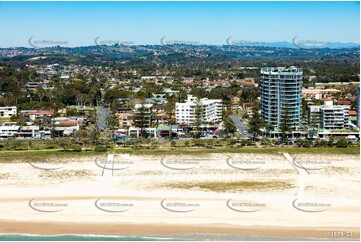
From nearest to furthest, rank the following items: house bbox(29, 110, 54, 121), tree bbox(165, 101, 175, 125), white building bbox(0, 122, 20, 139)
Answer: white building bbox(0, 122, 20, 139), tree bbox(165, 101, 175, 125), house bbox(29, 110, 54, 121)

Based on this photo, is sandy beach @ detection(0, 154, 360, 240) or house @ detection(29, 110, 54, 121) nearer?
sandy beach @ detection(0, 154, 360, 240)

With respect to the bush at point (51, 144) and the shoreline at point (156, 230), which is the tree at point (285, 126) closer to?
the bush at point (51, 144)

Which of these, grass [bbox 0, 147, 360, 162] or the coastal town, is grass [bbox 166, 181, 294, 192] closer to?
grass [bbox 0, 147, 360, 162]

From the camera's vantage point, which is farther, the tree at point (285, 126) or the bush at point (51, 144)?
the tree at point (285, 126)

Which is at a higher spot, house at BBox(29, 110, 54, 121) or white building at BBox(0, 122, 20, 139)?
house at BBox(29, 110, 54, 121)

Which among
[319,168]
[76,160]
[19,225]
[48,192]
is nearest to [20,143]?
[76,160]

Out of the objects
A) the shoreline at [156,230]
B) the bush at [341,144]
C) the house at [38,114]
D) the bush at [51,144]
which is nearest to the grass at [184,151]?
the bush at [341,144]

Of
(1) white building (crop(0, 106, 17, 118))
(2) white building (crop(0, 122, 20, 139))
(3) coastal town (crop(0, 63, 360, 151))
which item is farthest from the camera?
(1) white building (crop(0, 106, 17, 118))

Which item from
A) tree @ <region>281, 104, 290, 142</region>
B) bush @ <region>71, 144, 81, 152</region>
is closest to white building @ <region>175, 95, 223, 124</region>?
tree @ <region>281, 104, 290, 142</region>
